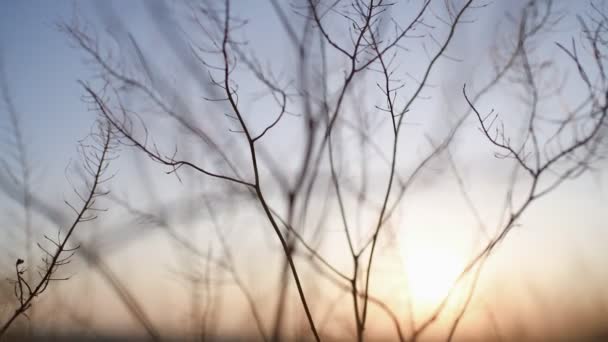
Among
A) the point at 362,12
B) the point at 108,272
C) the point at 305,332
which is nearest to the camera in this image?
the point at 362,12

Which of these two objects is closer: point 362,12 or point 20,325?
point 362,12

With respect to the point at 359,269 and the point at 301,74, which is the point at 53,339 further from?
the point at 301,74

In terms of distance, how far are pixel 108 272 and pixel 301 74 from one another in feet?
2.53

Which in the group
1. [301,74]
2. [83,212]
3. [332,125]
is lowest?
[83,212]

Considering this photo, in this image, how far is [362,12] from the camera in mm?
1212

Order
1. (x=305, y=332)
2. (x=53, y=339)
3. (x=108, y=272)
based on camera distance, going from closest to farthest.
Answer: (x=108, y=272) < (x=305, y=332) < (x=53, y=339)

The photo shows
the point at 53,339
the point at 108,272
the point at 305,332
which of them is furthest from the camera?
the point at 53,339

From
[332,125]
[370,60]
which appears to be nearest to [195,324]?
[332,125]

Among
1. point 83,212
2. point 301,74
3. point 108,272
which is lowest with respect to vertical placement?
point 108,272

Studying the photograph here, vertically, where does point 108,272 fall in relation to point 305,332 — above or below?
above

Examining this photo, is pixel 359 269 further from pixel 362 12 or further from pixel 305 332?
pixel 362 12

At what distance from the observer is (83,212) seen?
1.25 meters

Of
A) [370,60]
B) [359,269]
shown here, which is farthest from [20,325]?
[370,60]

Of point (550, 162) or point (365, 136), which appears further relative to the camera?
point (365, 136)
